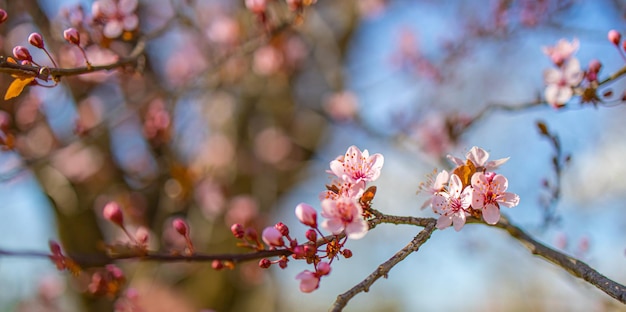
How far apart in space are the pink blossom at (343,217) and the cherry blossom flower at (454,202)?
0.64 ft

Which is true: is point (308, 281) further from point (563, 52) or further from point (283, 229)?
point (563, 52)

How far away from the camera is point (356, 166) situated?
1.17 m

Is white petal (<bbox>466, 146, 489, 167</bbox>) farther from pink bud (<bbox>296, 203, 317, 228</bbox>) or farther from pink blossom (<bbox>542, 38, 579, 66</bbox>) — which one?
pink blossom (<bbox>542, 38, 579, 66</bbox>)

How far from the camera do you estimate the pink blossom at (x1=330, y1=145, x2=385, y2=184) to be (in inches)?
43.7

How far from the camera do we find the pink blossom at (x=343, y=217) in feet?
3.21

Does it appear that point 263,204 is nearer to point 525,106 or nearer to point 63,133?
point 63,133

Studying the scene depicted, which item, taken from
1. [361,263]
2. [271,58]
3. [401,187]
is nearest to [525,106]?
[271,58]

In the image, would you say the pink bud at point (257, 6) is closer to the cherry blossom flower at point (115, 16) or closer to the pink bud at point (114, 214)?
the cherry blossom flower at point (115, 16)

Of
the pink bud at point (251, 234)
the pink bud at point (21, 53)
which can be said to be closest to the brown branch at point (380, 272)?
the pink bud at point (251, 234)

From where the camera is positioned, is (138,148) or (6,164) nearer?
(6,164)

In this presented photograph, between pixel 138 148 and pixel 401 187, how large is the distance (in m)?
2.54

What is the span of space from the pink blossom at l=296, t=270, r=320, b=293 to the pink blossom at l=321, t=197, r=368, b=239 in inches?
4.4

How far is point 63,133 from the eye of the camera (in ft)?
10.5

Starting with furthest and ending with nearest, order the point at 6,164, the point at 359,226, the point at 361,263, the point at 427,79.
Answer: the point at 361,263 → the point at 427,79 → the point at 6,164 → the point at 359,226
